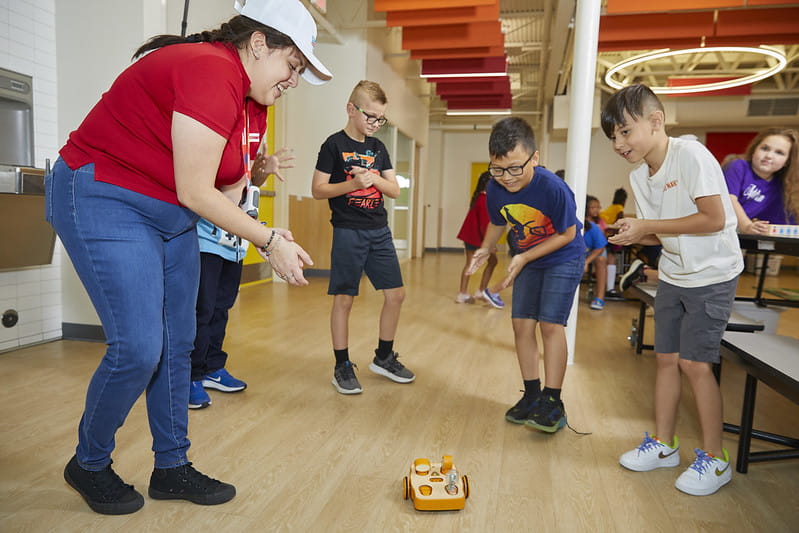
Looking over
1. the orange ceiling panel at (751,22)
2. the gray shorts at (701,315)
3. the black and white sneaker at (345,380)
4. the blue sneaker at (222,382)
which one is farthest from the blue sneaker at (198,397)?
the orange ceiling panel at (751,22)

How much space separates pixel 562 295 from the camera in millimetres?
2133

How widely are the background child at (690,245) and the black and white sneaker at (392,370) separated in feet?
3.77

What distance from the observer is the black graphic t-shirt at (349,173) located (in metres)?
2.50

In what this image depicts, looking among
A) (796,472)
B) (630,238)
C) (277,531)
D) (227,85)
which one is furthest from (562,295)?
(227,85)

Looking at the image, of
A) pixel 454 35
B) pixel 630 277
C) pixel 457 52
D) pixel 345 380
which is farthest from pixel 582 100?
pixel 457 52

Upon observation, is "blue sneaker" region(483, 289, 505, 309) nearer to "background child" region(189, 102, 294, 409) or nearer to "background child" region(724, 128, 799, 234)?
"background child" region(724, 128, 799, 234)

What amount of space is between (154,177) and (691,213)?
5.12 feet

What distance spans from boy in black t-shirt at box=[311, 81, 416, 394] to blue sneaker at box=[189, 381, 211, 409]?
0.58 metres

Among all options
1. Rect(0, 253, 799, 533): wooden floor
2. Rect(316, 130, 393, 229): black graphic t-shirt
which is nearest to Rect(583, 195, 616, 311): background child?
Rect(0, 253, 799, 533): wooden floor

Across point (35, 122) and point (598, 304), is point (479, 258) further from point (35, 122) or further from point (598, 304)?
point (598, 304)

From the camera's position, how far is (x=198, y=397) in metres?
2.26

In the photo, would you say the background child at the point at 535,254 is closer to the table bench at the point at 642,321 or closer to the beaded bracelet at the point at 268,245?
the table bench at the point at 642,321

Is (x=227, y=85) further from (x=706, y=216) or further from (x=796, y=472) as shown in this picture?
(x=796, y=472)

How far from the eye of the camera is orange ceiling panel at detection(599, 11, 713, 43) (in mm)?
5988
